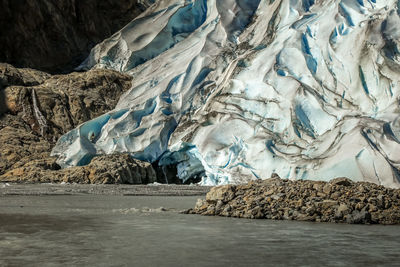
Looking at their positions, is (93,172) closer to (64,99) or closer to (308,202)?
(64,99)

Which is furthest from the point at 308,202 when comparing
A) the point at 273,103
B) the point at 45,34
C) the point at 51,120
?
the point at 45,34

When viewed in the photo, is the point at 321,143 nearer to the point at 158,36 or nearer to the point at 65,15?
the point at 158,36

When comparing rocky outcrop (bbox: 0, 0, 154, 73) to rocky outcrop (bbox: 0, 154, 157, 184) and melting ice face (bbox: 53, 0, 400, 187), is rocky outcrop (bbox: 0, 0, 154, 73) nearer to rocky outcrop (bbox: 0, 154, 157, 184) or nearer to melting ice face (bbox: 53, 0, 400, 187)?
melting ice face (bbox: 53, 0, 400, 187)

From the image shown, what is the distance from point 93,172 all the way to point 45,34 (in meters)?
15.1

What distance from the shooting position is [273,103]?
64.7 ft

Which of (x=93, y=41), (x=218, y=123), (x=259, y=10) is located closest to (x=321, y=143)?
(x=218, y=123)

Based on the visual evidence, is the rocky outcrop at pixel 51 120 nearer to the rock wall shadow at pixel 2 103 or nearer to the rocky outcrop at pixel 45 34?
the rock wall shadow at pixel 2 103

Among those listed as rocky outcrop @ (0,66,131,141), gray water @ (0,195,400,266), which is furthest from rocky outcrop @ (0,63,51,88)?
gray water @ (0,195,400,266)

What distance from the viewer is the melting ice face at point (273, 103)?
16922mm

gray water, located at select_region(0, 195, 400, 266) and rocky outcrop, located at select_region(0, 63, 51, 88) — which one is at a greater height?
rocky outcrop, located at select_region(0, 63, 51, 88)

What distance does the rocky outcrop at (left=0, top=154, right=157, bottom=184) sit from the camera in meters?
18.2

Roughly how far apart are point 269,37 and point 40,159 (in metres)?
10.8

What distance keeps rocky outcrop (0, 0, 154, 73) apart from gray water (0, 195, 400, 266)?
23599 mm

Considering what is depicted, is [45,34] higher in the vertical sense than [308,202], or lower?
higher
